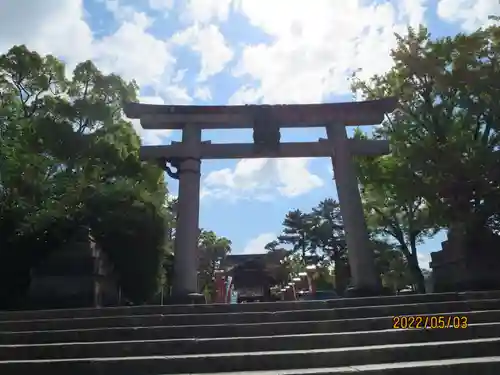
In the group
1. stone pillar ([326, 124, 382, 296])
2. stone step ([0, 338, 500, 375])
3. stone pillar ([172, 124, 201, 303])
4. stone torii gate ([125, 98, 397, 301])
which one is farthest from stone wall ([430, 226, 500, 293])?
stone pillar ([172, 124, 201, 303])

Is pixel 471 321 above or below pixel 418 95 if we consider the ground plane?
below

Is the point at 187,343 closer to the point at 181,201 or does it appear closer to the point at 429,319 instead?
the point at 429,319

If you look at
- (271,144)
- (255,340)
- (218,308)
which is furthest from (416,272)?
(255,340)

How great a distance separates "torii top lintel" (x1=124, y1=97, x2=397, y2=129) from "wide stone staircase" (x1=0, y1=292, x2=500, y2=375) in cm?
529

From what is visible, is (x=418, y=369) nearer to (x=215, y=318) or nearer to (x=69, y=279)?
(x=215, y=318)

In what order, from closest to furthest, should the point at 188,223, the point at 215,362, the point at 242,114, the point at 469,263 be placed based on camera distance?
the point at 215,362, the point at 469,263, the point at 188,223, the point at 242,114

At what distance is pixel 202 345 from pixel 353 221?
6053 millimetres

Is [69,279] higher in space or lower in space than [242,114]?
lower

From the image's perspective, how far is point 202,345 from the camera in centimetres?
521

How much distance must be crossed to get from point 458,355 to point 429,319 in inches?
43.1

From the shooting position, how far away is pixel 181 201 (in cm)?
1022

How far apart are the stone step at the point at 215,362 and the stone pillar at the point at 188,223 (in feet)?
15.3

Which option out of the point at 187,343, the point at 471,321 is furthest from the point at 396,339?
the point at 187,343

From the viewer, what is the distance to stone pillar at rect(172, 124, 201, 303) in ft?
31.3
